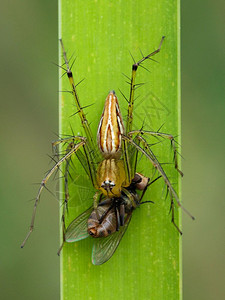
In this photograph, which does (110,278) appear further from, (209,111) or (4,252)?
(209,111)

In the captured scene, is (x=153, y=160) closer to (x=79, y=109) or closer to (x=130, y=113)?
(x=130, y=113)

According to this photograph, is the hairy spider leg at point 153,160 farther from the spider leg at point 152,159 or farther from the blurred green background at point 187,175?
the blurred green background at point 187,175

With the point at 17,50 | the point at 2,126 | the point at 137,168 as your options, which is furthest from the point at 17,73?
the point at 137,168

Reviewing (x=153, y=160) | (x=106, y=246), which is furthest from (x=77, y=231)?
(x=153, y=160)

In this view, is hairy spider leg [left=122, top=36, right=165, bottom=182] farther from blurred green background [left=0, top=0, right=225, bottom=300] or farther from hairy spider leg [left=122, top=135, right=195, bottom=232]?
blurred green background [left=0, top=0, right=225, bottom=300]

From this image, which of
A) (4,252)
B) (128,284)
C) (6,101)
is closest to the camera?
(128,284)

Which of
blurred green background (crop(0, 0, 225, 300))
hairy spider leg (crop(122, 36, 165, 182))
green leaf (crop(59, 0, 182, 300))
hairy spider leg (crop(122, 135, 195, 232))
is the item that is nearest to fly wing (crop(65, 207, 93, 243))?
green leaf (crop(59, 0, 182, 300))
